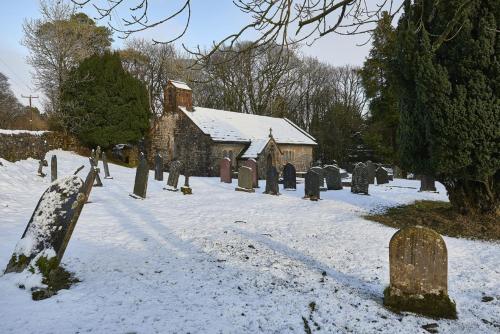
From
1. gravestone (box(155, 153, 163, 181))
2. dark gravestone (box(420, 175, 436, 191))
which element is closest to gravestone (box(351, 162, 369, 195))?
dark gravestone (box(420, 175, 436, 191))

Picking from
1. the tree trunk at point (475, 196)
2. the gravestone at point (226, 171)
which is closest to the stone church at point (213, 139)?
the gravestone at point (226, 171)

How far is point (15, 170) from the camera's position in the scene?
13.6 meters

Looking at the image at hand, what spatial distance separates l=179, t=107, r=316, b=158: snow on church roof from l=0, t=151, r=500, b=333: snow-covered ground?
17.5 m

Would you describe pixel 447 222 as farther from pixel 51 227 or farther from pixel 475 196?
pixel 51 227

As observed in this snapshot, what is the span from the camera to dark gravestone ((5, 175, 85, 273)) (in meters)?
4.55

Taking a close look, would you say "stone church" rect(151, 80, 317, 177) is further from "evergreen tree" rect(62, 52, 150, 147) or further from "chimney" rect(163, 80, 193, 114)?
"evergreen tree" rect(62, 52, 150, 147)

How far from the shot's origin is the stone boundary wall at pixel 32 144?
15.8m

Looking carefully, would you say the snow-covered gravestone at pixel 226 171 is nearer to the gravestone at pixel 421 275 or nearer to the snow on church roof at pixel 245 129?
the snow on church roof at pixel 245 129

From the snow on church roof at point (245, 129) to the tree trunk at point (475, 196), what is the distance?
57.0ft

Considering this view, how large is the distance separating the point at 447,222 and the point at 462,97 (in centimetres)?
313

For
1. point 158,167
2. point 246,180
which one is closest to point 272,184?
point 246,180

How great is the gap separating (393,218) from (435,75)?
3.85m

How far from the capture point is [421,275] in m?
4.54

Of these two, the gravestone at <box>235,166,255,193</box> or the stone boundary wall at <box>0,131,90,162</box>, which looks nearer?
the gravestone at <box>235,166,255,193</box>
